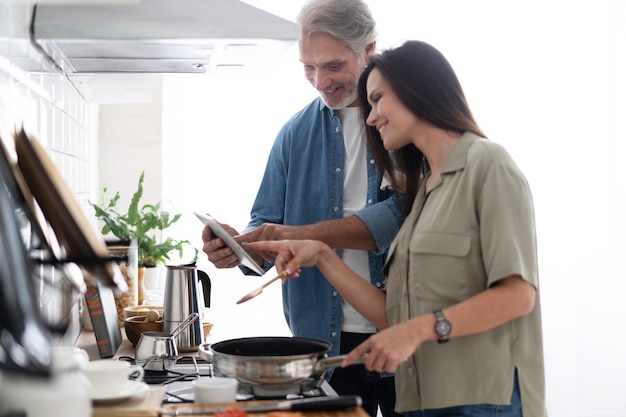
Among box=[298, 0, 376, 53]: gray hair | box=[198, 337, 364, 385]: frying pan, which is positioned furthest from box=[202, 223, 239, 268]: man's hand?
Result: box=[298, 0, 376, 53]: gray hair

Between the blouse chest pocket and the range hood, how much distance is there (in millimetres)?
549

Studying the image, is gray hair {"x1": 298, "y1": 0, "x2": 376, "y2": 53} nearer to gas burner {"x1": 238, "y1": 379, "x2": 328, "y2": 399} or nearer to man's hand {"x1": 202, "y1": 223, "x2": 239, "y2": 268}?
man's hand {"x1": 202, "y1": 223, "x2": 239, "y2": 268}

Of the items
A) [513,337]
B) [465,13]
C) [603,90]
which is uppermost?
[465,13]

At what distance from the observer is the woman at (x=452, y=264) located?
160 cm

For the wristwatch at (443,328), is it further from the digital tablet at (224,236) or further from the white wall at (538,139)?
the white wall at (538,139)

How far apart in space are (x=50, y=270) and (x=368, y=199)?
0.92 metres

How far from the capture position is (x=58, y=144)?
2.36 meters

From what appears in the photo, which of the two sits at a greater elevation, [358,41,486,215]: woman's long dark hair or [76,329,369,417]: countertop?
[358,41,486,215]: woman's long dark hair

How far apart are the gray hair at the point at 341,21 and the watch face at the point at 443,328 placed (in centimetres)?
97

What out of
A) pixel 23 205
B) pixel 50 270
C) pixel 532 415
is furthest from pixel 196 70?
pixel 532 415

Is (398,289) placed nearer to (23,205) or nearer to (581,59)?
(23,205)

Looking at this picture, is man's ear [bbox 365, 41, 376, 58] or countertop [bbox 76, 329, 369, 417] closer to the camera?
countertop [bbox 76, 329, 369, 417]

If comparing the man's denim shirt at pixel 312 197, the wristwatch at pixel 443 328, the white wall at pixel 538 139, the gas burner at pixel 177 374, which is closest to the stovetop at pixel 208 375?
the gas burner at pixel 177 374

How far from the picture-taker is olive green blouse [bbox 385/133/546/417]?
5.34ft
